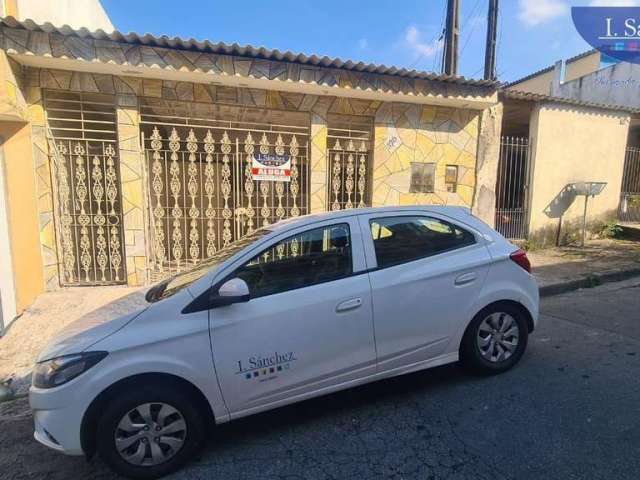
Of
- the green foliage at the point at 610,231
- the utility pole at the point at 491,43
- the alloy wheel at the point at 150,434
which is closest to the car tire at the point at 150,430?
the alloy wheel at the point at 150,434

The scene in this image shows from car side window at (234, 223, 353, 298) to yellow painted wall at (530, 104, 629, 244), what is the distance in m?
7.75

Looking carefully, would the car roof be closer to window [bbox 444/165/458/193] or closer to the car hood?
the car hood

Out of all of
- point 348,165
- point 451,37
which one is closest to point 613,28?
point 451,37

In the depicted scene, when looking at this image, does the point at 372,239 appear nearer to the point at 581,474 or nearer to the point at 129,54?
the point at 581,474

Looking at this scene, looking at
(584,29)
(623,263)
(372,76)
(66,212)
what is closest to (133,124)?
(66,212)

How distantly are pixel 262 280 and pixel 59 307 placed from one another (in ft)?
14.1

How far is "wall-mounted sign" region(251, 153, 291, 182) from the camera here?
6770mm

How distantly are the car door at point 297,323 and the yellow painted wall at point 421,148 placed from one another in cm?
468

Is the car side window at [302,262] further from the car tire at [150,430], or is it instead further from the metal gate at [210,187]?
the metal gate at [210,187]

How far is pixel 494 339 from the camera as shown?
133 inches

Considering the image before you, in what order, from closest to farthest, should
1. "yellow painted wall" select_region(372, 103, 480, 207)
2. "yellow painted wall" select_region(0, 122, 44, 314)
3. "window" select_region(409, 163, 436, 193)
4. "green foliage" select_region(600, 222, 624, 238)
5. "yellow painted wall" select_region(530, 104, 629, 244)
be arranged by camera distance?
"yellow painted wall" select_region(0, 122, 44, 314), "yellow painted wall" select_region(372, 103, 480, 207), "window" select_region(409, 163, 436, 193), "yellow painted wall" select_region(530, 104, 629, 244), "green foliage" select_region(600, 222, 624, 238)

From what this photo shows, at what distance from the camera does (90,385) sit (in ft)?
7.39

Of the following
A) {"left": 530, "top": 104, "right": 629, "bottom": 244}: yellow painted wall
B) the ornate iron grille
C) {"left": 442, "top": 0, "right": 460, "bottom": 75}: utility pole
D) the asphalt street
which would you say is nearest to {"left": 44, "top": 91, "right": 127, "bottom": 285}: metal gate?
the asphalt street

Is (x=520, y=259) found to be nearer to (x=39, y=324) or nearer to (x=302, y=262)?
(x=302, y=262)
